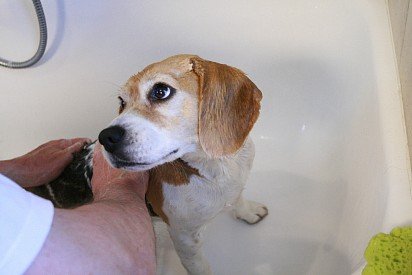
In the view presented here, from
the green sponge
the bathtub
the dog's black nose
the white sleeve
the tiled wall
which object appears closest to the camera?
the white sleeve

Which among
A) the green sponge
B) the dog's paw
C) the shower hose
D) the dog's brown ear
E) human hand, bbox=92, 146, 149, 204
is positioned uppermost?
the shower hose

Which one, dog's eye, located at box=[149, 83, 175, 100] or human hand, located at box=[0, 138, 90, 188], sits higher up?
dog's eye, located at box=[149, 83, 175, 100]

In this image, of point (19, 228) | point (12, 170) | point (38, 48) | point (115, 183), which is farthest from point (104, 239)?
point (38, 48)

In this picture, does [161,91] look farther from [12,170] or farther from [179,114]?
[12,170]

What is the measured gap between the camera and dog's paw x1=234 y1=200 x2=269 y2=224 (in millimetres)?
1684

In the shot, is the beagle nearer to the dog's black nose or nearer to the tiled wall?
the dog's black nose

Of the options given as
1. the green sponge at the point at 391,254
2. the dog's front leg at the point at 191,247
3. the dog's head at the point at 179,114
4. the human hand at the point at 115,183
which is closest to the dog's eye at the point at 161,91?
the dog's head at the point at 179,114

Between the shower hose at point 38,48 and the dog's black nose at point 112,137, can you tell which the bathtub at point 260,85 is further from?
the dog's black nose at point 112,137

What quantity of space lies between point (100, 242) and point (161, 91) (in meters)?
0.45

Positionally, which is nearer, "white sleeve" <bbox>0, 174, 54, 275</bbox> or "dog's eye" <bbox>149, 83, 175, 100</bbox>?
"white sleeve" <bbox>0, 174, 54, 275</bbox>

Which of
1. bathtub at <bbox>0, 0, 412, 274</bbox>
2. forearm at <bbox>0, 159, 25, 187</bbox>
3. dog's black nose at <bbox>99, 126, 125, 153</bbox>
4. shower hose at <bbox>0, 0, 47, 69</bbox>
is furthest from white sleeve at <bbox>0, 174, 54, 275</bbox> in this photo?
shower hose at <bbox>0, 0, 47, 69</bbox>

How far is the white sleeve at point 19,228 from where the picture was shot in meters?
0.58

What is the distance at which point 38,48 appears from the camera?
5.68ft

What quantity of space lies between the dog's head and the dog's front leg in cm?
33
